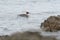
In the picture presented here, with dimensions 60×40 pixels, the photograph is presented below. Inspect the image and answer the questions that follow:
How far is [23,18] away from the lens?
Answer: 724 cm

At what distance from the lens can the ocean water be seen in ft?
19.9

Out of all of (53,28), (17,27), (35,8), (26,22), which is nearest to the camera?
(53,28)

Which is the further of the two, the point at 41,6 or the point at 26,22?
the point at 41,6

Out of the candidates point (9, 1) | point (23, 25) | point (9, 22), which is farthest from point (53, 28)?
point (9, 1)

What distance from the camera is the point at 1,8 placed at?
8.86 metres

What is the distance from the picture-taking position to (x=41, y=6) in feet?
30.1

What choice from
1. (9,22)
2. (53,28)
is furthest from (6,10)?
(53,28)

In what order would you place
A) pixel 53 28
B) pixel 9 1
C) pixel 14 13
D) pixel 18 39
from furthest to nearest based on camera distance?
pixel 9 1, pixel 14 13, pixel 53 28, pixel 18 39

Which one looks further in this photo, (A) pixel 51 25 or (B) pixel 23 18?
(B) pixel 23 18

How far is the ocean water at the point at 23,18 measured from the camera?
608cm

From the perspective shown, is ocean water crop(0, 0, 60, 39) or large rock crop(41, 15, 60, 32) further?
ocean water crop(0, 0, 60, 39)

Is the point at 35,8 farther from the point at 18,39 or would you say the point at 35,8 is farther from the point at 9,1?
the point at 18,39

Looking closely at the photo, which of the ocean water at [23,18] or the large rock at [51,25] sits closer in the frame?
the large rock at [51,25]

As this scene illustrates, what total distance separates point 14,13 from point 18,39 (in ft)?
13.9
